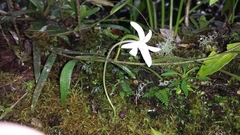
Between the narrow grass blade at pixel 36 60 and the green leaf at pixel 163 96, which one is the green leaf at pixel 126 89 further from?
the narrow grass blade at pixel 36 60

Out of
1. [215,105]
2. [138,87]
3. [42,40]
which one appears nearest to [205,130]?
[215,105]

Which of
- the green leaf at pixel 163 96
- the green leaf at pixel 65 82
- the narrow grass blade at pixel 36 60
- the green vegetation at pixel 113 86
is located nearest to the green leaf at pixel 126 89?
the green vegetation at pixel 113 86

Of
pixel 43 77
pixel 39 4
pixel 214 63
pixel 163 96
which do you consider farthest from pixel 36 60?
pixel 214 63

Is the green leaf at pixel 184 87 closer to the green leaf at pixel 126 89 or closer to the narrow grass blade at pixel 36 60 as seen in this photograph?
the green leaf at pixel 126 89

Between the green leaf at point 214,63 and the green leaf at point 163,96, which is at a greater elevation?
the green leaf at point 214,63

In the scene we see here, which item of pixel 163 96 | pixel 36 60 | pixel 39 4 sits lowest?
pixel 163 96

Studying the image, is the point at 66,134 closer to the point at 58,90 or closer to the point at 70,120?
the point at 70,120

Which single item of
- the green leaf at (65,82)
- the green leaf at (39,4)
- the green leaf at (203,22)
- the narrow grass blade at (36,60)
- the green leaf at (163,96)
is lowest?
the green leaf at (163,96)

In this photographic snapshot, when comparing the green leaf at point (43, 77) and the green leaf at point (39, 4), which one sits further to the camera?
the green leaf at point (39, 4)

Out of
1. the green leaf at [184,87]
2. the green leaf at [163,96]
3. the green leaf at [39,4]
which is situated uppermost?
the green leaf at [39,4]

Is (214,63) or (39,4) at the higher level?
(39,4)

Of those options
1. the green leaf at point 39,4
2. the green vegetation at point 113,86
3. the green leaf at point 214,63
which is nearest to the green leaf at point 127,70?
the green vegetation at point 113,86

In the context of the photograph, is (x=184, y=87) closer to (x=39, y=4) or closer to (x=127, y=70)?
(x=127, y=70)
